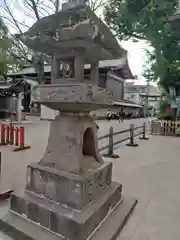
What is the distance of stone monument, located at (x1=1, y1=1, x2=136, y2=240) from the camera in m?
2.36

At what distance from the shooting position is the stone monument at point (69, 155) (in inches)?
92.7

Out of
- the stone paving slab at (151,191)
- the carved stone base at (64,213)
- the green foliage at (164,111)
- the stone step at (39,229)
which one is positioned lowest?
the stone paving slab at (151,191)

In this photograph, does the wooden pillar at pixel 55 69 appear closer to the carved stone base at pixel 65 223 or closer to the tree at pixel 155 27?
the carved stone base at pixel 65 223

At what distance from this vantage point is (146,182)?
14.5ft

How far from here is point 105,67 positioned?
68.6ft

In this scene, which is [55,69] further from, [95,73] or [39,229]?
[39,229]

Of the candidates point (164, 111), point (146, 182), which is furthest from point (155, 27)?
point (146, 182)

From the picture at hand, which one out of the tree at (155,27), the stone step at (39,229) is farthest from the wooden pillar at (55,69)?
the tree at (155,27)

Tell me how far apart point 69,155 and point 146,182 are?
2454 mm

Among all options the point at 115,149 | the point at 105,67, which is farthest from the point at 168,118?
the point at 105,67

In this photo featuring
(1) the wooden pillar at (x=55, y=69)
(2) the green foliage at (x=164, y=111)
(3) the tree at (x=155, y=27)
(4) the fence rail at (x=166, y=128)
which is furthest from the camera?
(2) the green foliage at (x=164, y=111)

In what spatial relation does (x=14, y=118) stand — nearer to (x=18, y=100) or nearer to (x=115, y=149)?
(x=18, y=100)

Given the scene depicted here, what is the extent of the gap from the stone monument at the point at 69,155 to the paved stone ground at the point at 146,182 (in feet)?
1.14

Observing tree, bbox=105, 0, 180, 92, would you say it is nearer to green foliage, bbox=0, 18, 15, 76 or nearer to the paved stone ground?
the paved stone ground
